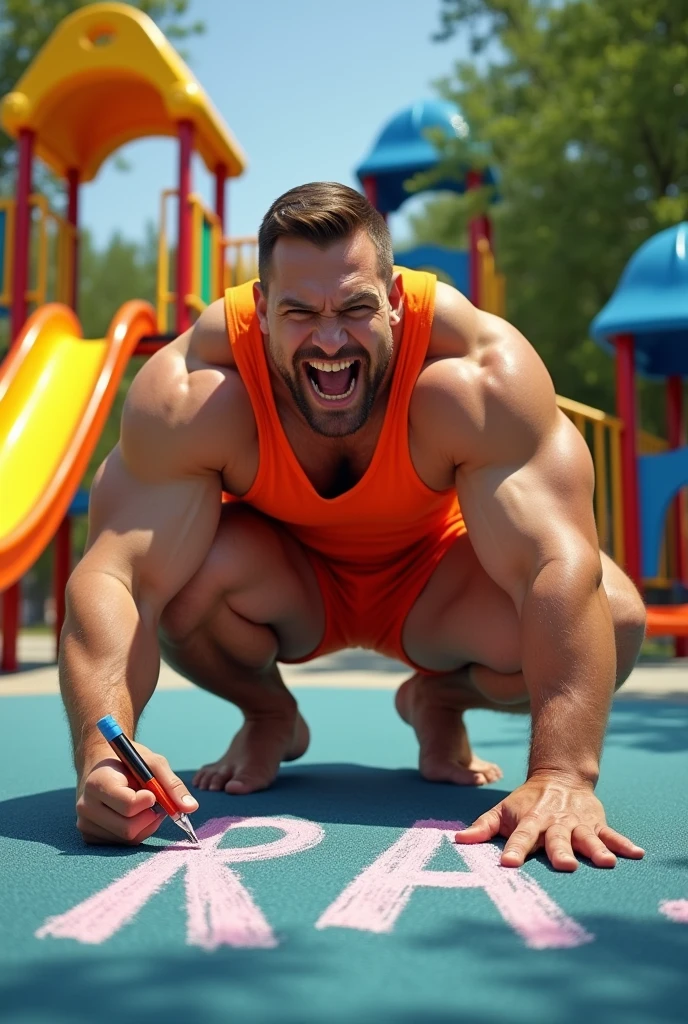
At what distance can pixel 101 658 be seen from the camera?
2145 millimetres

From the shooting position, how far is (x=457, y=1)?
664 inches

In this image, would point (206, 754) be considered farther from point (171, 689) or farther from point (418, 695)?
point (171, 689)

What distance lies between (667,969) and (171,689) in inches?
223

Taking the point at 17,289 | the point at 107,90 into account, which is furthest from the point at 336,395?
the point at 107,90

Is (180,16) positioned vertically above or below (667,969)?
above

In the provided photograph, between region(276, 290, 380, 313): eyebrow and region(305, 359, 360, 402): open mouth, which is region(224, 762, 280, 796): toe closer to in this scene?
region(305, 359, 360, 402): open mouth

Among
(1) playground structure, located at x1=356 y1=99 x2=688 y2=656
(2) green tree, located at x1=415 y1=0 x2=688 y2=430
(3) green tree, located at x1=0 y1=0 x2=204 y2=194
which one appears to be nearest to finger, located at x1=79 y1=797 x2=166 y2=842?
(1) playground structure, located at x1=356 y1=99 x2=688 y2=656

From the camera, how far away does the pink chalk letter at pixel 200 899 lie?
56.8 inches

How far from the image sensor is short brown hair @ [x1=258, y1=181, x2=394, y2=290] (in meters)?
2.21

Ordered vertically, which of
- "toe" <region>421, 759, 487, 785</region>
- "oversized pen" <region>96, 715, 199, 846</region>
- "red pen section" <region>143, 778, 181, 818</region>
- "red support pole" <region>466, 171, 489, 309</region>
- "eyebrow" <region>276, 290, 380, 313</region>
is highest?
"red support pole" <region>466, 171, 489, 309</region>

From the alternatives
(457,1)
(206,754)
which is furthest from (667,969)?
(457,1)

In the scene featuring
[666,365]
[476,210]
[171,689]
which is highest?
[476,210]

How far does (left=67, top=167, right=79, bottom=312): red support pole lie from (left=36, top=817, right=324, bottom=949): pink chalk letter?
833 centimetres

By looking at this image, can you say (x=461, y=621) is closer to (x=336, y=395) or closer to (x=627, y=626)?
(x=627, y=626)
